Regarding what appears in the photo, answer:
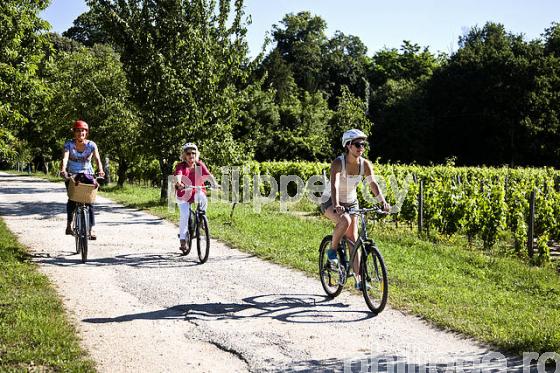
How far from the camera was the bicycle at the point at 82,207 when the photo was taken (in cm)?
893

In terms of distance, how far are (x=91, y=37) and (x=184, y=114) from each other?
6627cm

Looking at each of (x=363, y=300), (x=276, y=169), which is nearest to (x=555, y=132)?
(x=276, y=169)

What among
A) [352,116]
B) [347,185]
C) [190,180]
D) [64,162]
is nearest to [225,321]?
[347,185]

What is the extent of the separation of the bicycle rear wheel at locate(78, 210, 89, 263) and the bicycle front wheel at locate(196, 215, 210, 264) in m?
1.73

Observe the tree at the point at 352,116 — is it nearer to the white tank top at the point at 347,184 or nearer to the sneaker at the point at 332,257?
the sneaker at the point at 332,257

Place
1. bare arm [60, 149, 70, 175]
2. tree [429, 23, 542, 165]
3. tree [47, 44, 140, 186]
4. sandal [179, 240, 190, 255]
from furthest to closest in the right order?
tree [429, 23, 542, 165] < tree [47, 44, 140, 186] < sandal [179, 240, 190, 255] < bare arm [60, 149, 70, 175]

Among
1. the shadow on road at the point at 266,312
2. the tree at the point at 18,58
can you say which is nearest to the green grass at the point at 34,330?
the shadow on road at the point at 266,312

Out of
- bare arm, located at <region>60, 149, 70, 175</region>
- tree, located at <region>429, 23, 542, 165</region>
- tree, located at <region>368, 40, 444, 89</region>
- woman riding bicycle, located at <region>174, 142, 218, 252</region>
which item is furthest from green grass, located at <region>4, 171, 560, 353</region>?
tree, located at <region>368, 40, 444, 89</region>

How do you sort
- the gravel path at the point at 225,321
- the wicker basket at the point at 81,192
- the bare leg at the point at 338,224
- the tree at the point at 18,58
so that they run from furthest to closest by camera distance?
the tree at the point at 18,58 → the wicker basket at the point at 81,192 → the bare leg at the point at 338,224 → the gravel path at the point at 225,321

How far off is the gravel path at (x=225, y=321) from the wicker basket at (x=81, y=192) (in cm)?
102

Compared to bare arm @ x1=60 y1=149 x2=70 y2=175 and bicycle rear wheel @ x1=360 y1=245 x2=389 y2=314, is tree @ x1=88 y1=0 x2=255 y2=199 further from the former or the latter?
bicycle rear wheel @ x1=360 y1=245 x2=389 y2=314

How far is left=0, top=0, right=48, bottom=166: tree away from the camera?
12859 millimetres

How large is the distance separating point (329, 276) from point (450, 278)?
2.50 meters

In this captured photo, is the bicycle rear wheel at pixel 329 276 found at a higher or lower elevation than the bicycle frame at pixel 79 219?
lower
